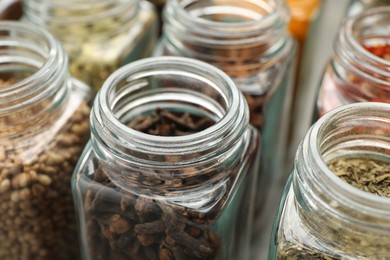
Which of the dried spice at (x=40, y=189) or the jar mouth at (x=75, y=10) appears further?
the jar mouth at (x=75, y=10)

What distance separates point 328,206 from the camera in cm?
53

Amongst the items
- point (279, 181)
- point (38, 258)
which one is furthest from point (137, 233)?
point (279, 181)

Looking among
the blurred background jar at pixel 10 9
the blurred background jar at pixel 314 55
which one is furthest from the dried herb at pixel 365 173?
the blurred background jar at pixel 10 9

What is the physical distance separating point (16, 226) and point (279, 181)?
1.58ft

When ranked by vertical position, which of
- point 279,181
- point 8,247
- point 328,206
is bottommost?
point 279,181

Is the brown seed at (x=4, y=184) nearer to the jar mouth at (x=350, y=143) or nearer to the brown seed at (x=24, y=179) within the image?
the brown seed at (x=24, y=179)

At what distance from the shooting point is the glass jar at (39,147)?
0.69 metres

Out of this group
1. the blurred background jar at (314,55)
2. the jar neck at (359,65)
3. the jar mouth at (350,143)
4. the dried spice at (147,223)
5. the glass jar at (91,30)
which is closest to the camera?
the jar mouth at (350,143)

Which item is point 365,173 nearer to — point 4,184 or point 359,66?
point 359,66

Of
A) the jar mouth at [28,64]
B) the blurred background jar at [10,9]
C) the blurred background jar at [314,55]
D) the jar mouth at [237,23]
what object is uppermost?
the jar mouth at [237,23]

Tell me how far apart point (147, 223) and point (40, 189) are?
0.16 m

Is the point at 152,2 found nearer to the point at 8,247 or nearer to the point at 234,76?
the point at 234,76

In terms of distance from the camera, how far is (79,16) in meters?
0.85

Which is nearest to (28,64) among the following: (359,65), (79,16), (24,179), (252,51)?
(79,16)
